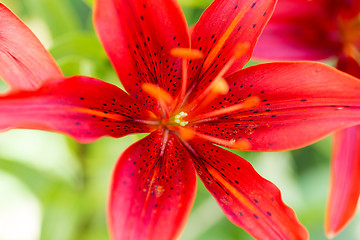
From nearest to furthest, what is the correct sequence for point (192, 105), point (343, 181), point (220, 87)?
point (220, 87)
point (192, 105)
point (343, 181)

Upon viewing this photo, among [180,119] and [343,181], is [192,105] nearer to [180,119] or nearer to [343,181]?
[180,119]

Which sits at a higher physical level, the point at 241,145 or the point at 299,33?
the point at 299,33

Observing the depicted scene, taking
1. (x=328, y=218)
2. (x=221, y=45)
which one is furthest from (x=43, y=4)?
(x=328, y=218)

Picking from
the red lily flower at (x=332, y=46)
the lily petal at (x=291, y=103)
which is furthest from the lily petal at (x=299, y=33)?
the lily petal at (x=291, y=103)

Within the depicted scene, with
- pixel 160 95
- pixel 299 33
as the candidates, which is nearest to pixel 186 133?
pixel 160 95

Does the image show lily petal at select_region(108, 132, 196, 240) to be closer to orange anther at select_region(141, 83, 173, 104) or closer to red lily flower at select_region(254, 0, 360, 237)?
orange anther at select_region(141, 83, 173, 104)

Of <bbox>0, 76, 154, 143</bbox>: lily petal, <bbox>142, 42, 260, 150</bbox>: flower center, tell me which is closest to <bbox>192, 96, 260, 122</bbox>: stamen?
<bbox>142, 42, 260, 150</bbox>: flower center
